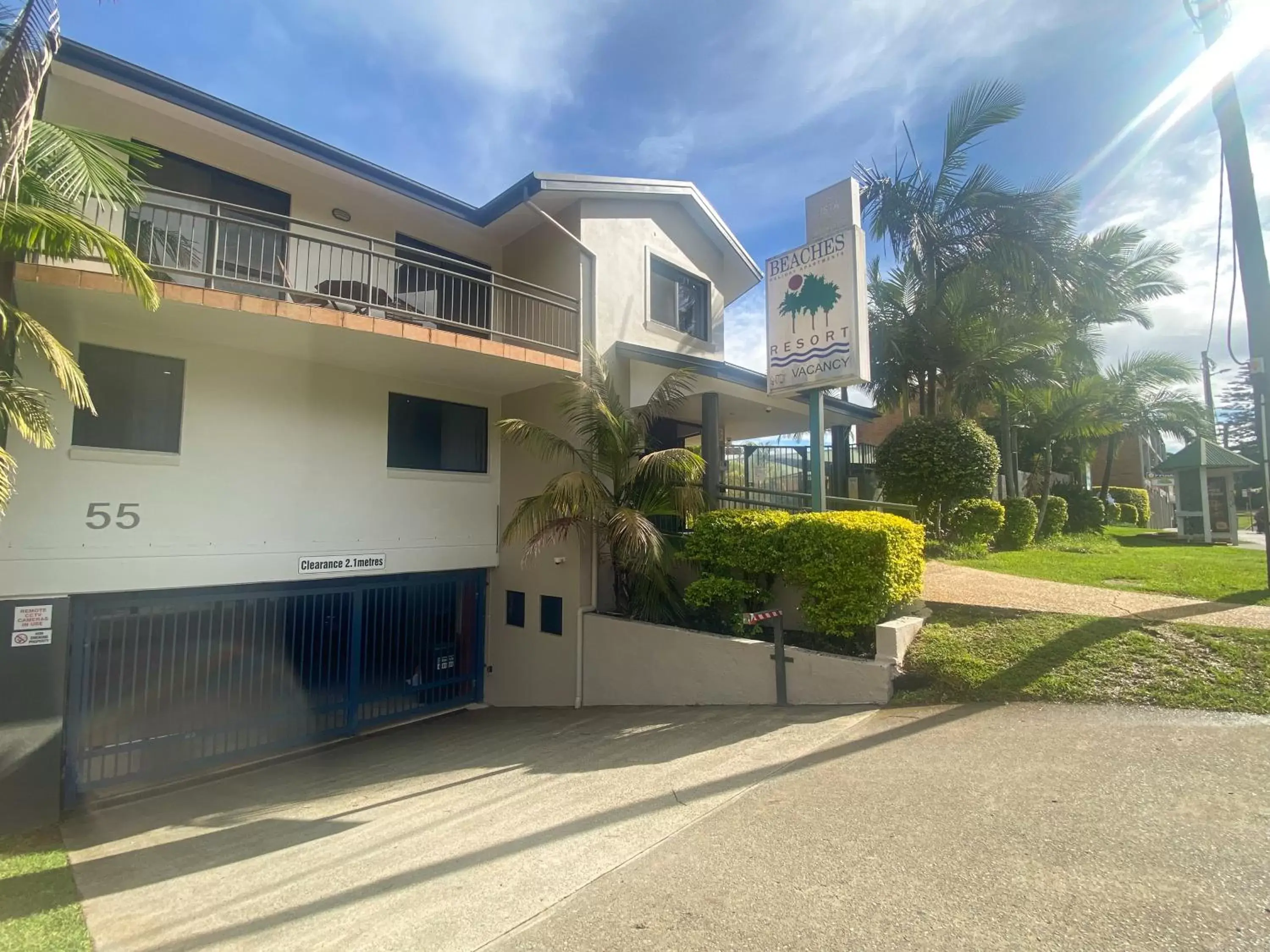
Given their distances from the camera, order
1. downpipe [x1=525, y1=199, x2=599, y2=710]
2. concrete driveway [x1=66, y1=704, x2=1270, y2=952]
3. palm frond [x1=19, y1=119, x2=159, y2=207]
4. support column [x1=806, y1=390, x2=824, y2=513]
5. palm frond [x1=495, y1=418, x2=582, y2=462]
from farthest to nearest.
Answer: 1. downpipe [x1=525, y1=199, x2=599, y2=710]
2. palm frond [x1=495, y1=418, x2=582, y2=462]
3. support column [x1=806, y1=390, x2=824, y2=513]
4. palm frond [x1=19, y1=119, x2=159, y2=207]
5. concrete driveway [x1=66, y1=704, x2=1270, y2=952]

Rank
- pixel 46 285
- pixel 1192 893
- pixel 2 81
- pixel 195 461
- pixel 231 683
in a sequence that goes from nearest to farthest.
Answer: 1. pixel 1192 893
2. pixel 2 81
3. pixel 46 285
4. pixel 195 461
5. pixel 231 683

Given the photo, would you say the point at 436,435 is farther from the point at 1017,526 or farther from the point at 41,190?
the point at 1017,526

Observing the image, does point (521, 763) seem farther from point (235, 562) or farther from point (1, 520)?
point (1, 520)

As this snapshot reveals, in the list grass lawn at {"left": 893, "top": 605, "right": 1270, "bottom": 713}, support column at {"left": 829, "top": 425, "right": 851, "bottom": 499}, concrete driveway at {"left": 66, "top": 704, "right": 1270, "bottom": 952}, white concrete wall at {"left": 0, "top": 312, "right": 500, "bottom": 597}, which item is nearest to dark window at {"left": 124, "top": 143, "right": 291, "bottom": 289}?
white concrete wall at {"left": 0, "top": 312, "right": 500, "bottom": 597}

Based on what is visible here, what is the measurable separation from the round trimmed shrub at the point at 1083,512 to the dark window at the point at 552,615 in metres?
17.7

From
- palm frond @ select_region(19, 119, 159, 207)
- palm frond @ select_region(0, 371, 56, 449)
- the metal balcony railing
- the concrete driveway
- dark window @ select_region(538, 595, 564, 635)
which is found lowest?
the concrete driveway

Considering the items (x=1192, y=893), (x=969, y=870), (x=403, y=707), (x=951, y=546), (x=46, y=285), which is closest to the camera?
(x=1192, y=893)

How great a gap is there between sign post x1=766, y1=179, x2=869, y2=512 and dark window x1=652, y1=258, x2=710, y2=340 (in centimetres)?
406

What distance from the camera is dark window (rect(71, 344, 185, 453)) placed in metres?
7.29

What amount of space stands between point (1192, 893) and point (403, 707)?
32.4ft

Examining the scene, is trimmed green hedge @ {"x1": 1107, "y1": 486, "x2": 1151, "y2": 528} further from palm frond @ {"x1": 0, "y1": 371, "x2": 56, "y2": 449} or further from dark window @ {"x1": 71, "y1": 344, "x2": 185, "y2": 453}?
palm frond @ {"x1": 0, "y1": 371, "x2": 56, "y2": 449}

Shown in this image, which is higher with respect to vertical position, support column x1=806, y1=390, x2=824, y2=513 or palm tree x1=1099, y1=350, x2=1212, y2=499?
palm tree x1=1099, y1=350, x2=1212, y2=499

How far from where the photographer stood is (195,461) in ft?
25.9

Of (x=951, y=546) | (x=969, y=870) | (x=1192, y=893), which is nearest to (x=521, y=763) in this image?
(x=969, y=870)
